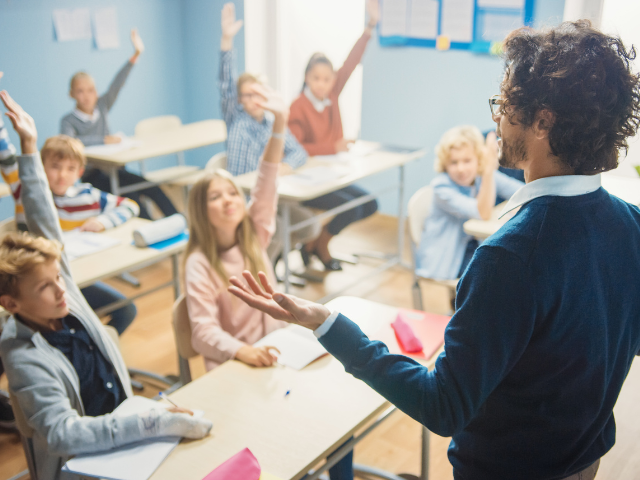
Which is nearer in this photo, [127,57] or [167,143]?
[167,143]

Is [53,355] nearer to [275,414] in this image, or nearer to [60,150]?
[275,414]

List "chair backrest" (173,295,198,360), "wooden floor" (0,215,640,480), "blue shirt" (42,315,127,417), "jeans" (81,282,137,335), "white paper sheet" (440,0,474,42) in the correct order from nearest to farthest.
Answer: "blue shirt" (42,315,127,417) → "chair backrest" (173,295,198,360) → "wooden floor" (0,215,640,480) → "jeans" (81,282,137,335) → "white paper sheet" (440,0,474,42)

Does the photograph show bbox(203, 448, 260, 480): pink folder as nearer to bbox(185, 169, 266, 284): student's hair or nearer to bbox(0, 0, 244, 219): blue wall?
bbox(185, 169, 266, 284): student's hair

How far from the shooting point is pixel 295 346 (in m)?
1.69

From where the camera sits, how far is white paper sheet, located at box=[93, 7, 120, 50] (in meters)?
4.68

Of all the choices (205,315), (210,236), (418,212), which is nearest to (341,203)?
(418,212)

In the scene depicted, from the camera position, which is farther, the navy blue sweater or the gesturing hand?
the gesturing hand

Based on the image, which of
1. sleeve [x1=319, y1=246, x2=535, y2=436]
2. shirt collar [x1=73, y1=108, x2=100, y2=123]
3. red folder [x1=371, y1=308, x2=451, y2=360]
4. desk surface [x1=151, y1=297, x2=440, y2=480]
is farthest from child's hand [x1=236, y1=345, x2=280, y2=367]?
shirt collar [x1=73, y1=108, x2=100, y2=123]

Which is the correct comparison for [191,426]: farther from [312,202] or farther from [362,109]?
[362,109]

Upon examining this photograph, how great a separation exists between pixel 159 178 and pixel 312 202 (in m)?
1.28

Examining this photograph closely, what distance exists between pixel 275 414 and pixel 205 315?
662mm

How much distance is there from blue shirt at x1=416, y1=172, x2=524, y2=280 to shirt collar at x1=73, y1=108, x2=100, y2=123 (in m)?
2.39

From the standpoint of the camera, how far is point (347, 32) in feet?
16.1

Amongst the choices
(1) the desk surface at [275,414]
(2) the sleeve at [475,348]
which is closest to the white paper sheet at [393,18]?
(1) the desk surface at [275,414]
